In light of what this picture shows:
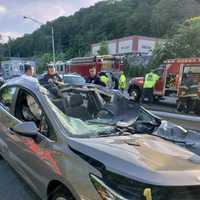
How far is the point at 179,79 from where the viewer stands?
1722 centimetres

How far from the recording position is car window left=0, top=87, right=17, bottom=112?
15.9 ft

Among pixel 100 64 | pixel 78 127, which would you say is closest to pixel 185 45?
pixel 100 64

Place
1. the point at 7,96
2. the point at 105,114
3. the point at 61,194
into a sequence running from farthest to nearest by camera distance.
Result: 1. the point at 7,96
2. the point at 105,114
3. the point at 61,194

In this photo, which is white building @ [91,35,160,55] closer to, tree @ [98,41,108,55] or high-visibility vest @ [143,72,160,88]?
tree @ [98,41,108,55]

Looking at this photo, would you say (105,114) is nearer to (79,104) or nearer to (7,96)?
(79,104)

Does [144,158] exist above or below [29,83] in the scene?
below

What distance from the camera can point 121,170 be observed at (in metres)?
2.60

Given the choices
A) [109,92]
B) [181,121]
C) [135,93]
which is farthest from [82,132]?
[135,93]

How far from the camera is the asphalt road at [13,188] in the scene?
4402mm

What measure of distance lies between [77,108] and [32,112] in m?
0.58

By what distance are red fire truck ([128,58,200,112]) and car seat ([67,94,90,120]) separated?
11.0 m

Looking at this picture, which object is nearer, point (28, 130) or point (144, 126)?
point (28, 130)

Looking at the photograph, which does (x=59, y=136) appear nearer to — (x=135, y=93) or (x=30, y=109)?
(x=30, y=109)

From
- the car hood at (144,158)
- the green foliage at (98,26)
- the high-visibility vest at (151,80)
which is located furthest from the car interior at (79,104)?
the green foliage at (98,26)
